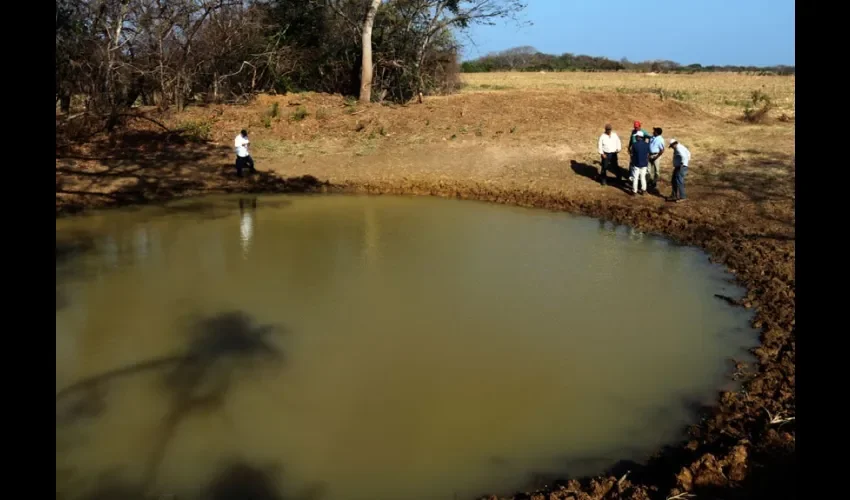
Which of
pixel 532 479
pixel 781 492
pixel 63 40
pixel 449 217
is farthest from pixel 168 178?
pixel 781 492

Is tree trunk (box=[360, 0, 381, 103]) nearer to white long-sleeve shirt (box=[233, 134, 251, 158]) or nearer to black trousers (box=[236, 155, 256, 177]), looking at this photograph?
black trousers (box=[236, 155, 256, 177])

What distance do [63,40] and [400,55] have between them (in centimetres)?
1202

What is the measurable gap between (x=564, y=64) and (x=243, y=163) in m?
65.7

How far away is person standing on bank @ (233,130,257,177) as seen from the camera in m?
15.7

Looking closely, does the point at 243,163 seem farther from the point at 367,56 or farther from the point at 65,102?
the point at 367,56

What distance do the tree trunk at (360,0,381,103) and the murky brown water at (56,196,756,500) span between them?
515 inches

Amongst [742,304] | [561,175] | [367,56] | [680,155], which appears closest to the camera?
[742,304]

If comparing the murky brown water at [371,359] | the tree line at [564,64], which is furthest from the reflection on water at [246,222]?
the tree line at [564,64]

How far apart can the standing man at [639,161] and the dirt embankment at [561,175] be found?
35 cm

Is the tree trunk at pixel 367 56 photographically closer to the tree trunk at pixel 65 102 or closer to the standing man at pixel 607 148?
the tree trunk at pixel 65 102

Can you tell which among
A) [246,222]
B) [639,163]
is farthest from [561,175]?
[246,222]

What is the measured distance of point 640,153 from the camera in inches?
528
